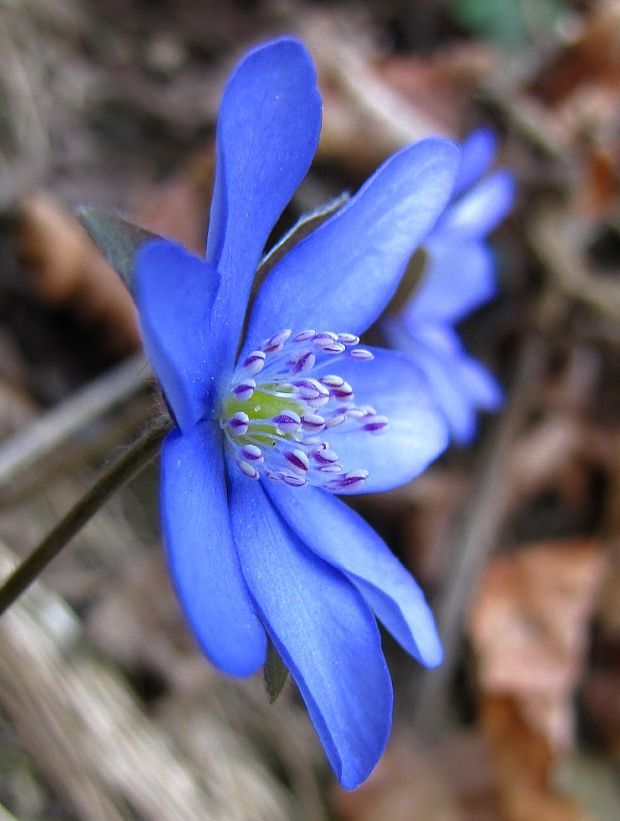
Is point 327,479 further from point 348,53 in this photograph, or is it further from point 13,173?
point 348,53

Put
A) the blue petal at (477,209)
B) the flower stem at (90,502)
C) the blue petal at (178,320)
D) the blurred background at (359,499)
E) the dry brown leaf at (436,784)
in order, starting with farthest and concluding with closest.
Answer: the dry brown leaf at (436,784) < the blue petal at (477,209) < the blurred background at (359,499) < the flower stem at (90,502) < the blue petal at (178,320)

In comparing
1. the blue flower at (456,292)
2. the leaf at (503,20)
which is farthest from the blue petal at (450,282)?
the leaf at (503,20)

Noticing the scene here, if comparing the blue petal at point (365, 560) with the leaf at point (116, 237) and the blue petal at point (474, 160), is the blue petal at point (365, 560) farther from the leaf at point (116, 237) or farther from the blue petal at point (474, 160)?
the blue petal at point (474, 160)

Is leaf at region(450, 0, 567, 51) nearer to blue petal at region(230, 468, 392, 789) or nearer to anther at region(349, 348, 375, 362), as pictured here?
anther at region(349, 348, 375, 362)

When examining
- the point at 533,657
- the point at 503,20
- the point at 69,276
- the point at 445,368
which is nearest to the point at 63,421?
the point at 69,276

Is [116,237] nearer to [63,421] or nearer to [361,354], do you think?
[361,354]
